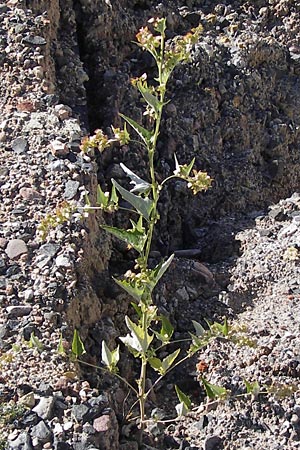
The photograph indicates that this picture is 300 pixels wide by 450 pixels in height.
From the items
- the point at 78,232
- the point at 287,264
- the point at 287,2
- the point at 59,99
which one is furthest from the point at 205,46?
the point at 78,232

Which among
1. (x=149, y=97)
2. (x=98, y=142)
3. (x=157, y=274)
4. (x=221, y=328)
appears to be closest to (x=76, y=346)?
(x=157, y=274)

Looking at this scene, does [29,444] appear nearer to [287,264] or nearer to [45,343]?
[45,343]

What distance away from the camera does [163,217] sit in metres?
3.83

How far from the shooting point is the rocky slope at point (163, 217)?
2.65 metres

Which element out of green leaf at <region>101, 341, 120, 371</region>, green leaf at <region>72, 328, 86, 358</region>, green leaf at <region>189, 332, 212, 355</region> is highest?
green leaf at <region>72, 328, 86, 358</region>

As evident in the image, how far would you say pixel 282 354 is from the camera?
290cm

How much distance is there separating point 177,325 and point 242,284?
1.30ft

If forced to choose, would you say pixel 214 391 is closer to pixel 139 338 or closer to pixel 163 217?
pixel 139 338

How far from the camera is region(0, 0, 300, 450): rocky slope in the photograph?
2648 millimetres

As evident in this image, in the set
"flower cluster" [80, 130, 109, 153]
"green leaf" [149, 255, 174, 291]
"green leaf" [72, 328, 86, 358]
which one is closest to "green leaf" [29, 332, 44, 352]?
"green leaf" [72, 328, 86, 358]

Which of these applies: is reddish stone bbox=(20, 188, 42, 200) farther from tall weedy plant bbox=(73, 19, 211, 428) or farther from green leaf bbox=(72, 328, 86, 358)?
green leaf bbox=(72, 328, 86, 358)

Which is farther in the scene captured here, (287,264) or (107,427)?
(287,264)

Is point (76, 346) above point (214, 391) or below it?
above

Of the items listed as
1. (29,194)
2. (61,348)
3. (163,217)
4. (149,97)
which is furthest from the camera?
(163,217)
